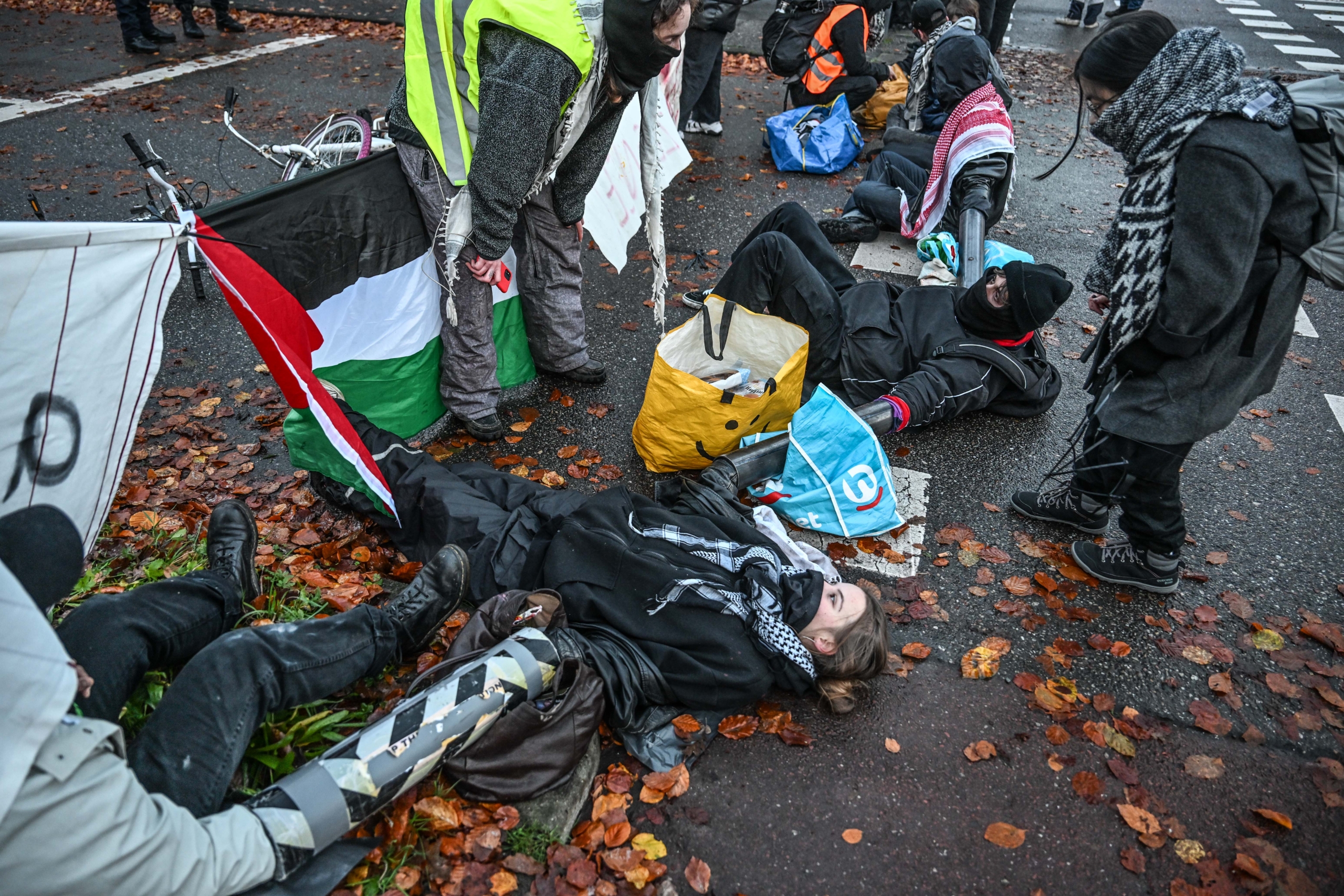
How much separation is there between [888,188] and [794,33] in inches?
98.0

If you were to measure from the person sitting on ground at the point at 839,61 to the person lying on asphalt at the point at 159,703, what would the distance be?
22.1 feet

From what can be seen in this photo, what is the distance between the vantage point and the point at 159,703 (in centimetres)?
220

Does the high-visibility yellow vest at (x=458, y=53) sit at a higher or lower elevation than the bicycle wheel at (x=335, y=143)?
higher

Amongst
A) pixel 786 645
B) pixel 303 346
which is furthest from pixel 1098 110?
pixel 303 346

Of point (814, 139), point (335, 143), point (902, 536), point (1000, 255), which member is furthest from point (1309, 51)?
point (335, 143)

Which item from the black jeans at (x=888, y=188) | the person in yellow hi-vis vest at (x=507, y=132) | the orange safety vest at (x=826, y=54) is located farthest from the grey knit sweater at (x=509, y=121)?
the orange safety vest at (x=826, y=54)

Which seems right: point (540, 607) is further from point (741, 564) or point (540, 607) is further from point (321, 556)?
point (321, 556)

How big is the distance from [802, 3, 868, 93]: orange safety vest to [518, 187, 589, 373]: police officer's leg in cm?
485

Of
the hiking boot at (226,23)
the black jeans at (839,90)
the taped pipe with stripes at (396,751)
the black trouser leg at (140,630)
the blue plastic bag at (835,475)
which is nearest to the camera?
the taped pipe with stripes at (396,751)

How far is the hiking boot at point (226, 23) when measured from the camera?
10391 millimetres

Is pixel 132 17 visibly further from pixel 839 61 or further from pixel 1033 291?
pixel 1033 291

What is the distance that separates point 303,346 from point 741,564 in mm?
1820

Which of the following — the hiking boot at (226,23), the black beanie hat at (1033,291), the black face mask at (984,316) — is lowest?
the black face mask at (984,316)

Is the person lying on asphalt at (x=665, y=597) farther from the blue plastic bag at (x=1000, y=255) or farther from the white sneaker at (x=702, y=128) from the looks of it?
the white sneaker at (x=702, y=128)
